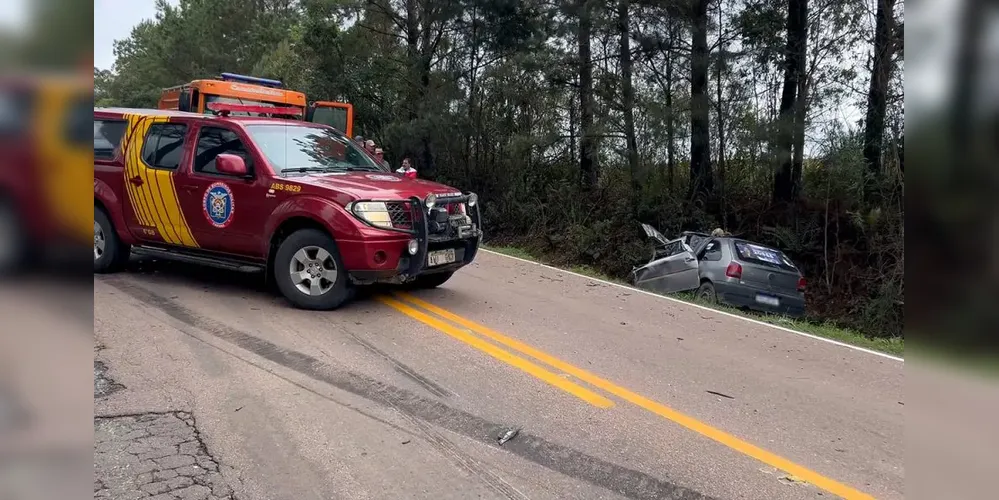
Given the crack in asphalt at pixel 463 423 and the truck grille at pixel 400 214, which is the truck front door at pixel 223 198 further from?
the truck grille at pixel 400 214

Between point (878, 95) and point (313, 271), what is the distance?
1202cm

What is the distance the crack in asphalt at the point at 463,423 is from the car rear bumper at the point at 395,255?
122 centimetres

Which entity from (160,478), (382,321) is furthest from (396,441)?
(382,321)

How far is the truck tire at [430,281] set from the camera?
885cm

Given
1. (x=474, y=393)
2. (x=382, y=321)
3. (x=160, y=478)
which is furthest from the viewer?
(x=382, y=321)

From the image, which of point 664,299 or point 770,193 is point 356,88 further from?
point 664,299

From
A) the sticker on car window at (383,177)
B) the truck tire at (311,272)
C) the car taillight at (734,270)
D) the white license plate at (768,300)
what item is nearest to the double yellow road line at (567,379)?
the truck tire at (311,272)

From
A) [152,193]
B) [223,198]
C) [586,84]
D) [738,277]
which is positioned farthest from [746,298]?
[152,193]

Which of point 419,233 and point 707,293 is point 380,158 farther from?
point 707,293

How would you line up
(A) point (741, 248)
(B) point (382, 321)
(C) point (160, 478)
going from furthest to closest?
(A) point (741, 248) → (B) point (382, 321) → (C) point (160, 478)

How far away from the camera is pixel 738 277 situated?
41.7 feet

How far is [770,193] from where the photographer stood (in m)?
17.4
